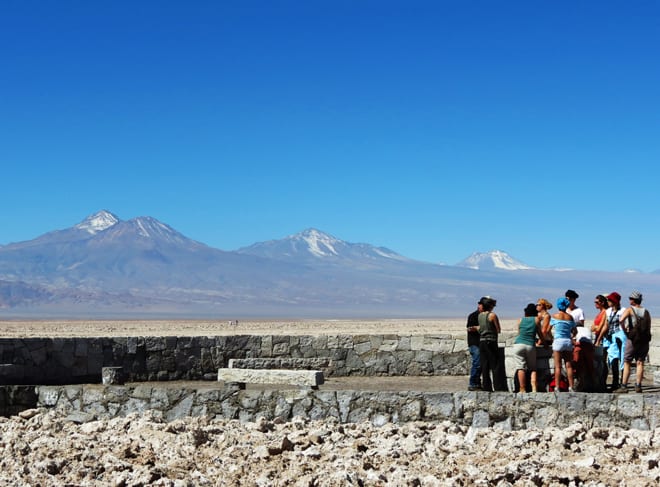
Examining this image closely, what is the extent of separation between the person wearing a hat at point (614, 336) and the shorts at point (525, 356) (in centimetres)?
189

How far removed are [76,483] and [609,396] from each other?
19.8 ft

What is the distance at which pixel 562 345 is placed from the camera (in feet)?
40.4

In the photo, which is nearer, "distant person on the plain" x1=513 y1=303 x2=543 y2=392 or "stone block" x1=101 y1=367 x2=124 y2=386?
"distant person on the plain" x1=513 y1=303 x2=543 y2=392

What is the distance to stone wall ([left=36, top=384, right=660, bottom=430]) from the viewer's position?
1115 cm

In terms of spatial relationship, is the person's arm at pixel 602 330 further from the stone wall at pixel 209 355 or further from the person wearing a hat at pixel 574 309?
the stone wall at pixel 209 355

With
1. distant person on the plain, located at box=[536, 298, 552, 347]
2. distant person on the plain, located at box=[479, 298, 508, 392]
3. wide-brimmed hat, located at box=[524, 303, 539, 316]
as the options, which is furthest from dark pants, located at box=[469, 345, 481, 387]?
wide-brimmed hat, located at box=[524, 303, 539, 316]

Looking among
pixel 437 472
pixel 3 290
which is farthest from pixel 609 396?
pixel 3 290

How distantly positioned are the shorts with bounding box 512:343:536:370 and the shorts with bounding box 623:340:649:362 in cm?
142

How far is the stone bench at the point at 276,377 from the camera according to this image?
13.2 meters

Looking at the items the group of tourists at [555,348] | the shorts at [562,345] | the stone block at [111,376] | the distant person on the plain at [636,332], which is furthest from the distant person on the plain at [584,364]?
the stone block at [111,376]

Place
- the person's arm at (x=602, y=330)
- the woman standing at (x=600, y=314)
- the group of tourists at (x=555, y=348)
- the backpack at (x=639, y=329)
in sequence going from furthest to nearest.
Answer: the woman standing at (x=600, y=314) → the person's arm at (x=602, y=330) → the backpack at (x=639, y=329) → the group of tourists at (x=555, y=348)

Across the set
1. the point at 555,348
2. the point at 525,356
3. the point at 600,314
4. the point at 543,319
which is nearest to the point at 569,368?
the point at 555,348

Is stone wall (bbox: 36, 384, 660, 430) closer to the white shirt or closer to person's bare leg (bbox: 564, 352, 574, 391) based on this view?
person's bare leg (bbox: 564, 352, 574, 391)

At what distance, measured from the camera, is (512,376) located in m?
13.3
